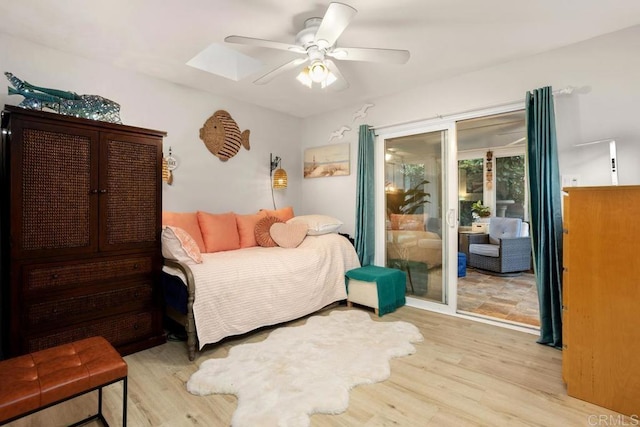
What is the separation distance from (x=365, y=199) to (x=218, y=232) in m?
1.76

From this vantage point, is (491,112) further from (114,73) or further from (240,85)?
(114,73)

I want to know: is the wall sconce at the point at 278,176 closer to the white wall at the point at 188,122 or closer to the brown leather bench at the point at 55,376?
the white wall at the point at 188,122

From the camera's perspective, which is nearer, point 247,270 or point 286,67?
point 286,67

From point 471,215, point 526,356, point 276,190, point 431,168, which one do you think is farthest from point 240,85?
point 471,215

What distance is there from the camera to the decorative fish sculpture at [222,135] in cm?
361

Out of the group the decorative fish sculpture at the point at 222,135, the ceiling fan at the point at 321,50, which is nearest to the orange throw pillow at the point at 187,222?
the decorative fish sculpture at the point at 222,135

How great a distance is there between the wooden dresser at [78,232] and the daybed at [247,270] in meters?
0.25

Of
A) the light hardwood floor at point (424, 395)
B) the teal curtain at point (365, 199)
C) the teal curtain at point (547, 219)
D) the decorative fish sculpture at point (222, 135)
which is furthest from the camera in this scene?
the teal curtain at point (365, 199)

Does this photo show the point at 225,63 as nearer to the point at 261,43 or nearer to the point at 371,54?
the point at 261,43

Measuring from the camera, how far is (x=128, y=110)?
299 cm

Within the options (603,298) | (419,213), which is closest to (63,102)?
(419,213)

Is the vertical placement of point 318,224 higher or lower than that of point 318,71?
lower

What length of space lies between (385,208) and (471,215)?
3687mm

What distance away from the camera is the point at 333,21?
5.89ft
